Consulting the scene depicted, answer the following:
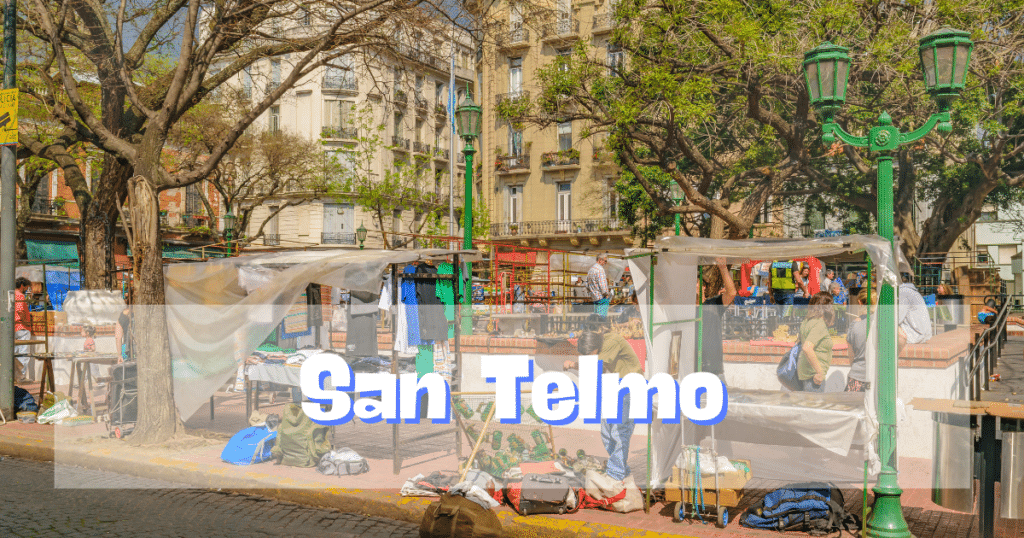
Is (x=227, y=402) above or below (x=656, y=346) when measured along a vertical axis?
below

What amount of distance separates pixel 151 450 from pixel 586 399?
5051 millimetres

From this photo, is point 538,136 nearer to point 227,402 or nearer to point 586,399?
point 227,402

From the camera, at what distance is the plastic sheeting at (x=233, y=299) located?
28.7 ft

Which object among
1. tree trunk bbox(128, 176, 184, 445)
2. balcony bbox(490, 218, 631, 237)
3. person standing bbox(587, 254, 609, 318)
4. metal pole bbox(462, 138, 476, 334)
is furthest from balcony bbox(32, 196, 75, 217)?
tree trunk bbox(128, 176, 184, 445)

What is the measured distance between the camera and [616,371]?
7488mm

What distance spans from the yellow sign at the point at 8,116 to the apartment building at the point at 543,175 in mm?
31898

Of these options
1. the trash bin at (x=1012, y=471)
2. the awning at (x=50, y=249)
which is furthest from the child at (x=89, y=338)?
the awning at (x=50, y=249)

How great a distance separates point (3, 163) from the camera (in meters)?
10.4

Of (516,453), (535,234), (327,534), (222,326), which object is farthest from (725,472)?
(535,234)

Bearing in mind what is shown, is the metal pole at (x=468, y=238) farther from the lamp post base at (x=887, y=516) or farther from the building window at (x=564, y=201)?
the building window at (x=564, y=201)

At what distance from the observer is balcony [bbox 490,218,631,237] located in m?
42.3

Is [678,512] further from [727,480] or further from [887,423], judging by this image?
[887,423]

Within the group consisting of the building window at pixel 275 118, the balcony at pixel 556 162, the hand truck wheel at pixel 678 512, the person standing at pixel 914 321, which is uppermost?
the building window at pixel 275 118

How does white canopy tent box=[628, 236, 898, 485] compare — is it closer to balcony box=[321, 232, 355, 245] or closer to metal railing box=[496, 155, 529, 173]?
metal railing box=[496, 155, 529, 173]
